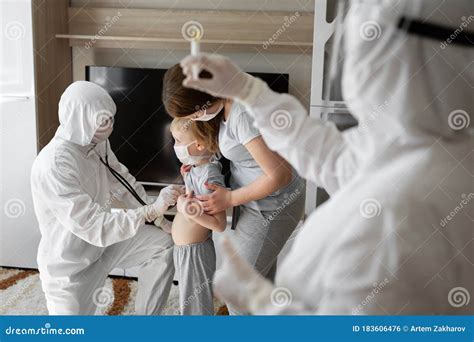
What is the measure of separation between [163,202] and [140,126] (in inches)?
7.6

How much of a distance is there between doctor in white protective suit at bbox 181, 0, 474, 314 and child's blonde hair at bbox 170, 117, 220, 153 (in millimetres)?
297

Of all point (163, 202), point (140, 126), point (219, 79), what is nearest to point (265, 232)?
point (163, 202)

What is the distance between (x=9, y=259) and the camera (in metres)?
1.15

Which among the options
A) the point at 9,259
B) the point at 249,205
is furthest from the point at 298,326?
the point at 9,259

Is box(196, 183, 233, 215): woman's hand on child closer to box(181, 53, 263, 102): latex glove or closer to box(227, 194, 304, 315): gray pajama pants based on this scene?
box(227, 194, 304, 315): gray pajama pants

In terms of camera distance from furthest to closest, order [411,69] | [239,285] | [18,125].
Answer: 1. [18,125]
2. [239,285]
3. [411,69]

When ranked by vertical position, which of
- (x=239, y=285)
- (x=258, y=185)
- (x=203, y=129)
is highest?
(x=203, y=129)

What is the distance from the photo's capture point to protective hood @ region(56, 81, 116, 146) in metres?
1.07

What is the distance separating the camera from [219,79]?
75 centimetres

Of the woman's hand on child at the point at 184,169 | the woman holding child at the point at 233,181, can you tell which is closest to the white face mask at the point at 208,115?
the woman holding child at the point at 233,181

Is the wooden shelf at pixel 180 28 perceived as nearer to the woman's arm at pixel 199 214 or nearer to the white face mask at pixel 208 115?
the white face mask at pixel 208 115

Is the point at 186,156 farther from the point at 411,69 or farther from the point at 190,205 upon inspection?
the point at 411,69

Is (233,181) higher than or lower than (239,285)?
higher

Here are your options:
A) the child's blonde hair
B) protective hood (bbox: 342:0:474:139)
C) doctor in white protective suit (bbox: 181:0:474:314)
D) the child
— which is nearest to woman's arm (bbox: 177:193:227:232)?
the child
